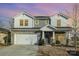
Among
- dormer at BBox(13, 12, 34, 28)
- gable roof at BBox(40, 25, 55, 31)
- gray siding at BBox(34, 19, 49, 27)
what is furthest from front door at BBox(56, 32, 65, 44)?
dormer at BBox(13, 12, 34, 28)

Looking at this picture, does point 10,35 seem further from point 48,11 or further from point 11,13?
point 48,11

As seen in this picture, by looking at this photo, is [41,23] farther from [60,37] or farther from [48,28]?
[60,37]

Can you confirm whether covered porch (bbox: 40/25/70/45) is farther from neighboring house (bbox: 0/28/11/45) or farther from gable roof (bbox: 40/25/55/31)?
neighboring house (bbox: 0/28/11/45)

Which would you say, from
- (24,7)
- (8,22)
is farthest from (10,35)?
(24,7)

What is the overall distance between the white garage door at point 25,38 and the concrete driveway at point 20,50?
0.05m

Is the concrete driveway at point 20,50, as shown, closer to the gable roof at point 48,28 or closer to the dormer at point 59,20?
the gable roof at point 48,28

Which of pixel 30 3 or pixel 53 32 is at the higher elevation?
pixel 30 3

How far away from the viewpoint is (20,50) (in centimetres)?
299

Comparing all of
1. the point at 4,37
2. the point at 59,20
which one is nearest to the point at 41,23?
the point at 59,20

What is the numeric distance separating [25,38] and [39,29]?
0.22 m

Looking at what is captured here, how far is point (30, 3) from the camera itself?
9.87 ft

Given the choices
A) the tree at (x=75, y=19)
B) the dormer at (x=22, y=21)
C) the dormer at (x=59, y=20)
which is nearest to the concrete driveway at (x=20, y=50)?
the dormer at (x=22, y=21)

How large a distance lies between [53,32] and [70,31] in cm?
22

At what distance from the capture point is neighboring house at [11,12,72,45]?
2992 millimetres
